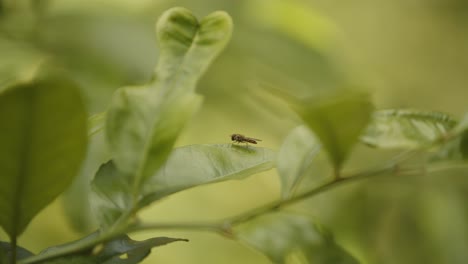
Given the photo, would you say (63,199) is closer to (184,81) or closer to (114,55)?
(114,55)

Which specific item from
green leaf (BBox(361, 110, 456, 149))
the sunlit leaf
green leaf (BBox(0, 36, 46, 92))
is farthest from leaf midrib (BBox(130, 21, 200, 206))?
green leaf (BBox(0, 36, 46, 92))

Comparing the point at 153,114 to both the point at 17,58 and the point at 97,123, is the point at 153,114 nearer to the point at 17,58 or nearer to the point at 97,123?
the point at 97,123

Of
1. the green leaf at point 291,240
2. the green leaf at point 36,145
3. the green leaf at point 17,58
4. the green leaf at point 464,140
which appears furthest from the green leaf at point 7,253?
the green leaf at point 17,58

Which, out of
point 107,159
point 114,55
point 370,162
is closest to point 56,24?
point 114,55

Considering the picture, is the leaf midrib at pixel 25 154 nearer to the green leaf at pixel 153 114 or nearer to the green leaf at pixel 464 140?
the green leaf at pixel 153 114

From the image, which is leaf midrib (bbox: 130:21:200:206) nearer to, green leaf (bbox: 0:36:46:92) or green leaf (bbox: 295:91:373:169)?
green leaf (bbox: 295:91:373:169)

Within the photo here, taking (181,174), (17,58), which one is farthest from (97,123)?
(17,58)
